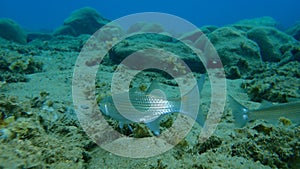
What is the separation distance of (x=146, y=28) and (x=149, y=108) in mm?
15404

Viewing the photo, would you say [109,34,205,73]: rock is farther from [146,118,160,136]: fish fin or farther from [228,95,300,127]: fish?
[146,118,160,136]: fish fin

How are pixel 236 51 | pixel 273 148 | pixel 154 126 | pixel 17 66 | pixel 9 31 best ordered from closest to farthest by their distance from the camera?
pixel 273 148
pixel 154 126
pixel 17 66
pixel 236 51
pixel 9 31

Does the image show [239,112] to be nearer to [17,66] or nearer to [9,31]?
[17,66]

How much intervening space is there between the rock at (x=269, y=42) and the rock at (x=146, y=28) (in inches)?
289

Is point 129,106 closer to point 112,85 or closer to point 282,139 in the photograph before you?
point 282,139

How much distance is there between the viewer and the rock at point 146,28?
1714cm

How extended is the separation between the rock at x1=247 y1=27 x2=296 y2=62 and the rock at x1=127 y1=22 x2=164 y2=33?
7.34m

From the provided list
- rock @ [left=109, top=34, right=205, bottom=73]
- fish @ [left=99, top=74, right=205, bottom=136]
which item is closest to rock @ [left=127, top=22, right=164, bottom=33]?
rock @ [left=109, top=34, right=205, bottom=73]

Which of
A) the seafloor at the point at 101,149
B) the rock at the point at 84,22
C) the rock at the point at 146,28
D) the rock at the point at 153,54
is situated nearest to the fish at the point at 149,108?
the seafloor at the point at 101,149

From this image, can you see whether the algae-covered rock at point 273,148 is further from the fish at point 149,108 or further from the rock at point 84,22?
the rock at point 84,22

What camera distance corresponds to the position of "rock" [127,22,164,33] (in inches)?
675

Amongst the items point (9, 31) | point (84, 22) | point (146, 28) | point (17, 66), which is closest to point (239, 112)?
point (17, 66)

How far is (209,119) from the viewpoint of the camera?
389cm

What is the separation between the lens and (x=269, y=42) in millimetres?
11898
